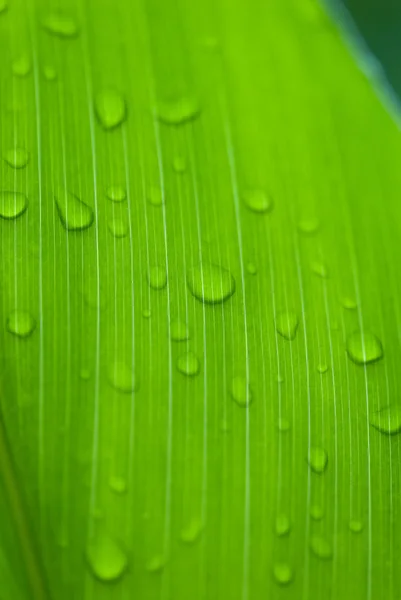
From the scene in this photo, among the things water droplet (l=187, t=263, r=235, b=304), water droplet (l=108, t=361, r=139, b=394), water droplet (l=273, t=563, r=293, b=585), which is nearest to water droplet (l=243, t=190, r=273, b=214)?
water droplet (l=187, t=263, r=235, b=304)

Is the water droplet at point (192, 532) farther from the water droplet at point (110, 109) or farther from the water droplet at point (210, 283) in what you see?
the water droplet at point (110, 109)

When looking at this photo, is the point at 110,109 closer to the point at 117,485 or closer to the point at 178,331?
the point at 178,331

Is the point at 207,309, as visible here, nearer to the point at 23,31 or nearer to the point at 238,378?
the point at 238,378

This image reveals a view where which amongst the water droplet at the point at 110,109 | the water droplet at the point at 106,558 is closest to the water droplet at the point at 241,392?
the water droplet at the point at 106,558

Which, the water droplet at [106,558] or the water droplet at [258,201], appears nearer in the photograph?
the water droplet at [106,558]

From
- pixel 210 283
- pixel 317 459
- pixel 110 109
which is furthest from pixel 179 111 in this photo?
pixel 317 459
